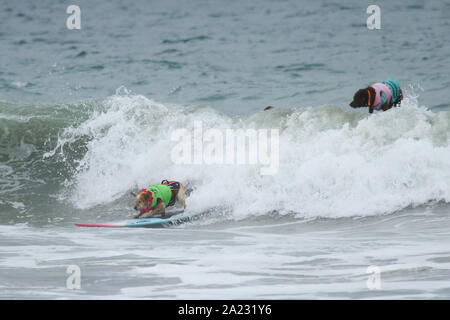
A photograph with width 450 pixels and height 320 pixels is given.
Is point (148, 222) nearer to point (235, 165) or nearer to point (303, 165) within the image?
point (235, 165)

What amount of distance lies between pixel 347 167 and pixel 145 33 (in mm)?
11653

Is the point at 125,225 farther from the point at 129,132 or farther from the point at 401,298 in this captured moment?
the point at 401,298

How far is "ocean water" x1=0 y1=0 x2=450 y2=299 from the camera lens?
557 centimetres

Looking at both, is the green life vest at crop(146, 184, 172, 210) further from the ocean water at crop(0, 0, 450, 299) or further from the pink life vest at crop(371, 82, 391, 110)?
the pink life vest at crop(371, 82, 391, 110)
